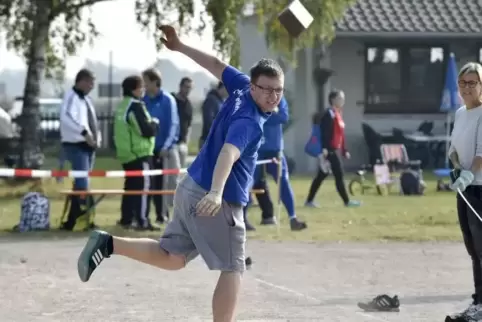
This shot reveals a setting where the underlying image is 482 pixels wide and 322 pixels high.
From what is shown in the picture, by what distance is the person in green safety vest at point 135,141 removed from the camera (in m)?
14.9

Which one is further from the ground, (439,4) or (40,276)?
(439,4)

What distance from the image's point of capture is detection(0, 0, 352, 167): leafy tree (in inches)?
828

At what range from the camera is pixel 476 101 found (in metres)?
8.97

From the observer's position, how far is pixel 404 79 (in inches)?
1271

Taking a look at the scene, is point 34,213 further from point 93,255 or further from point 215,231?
point 215,231

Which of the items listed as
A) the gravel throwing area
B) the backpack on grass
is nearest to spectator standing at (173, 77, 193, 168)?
the backpack on grass

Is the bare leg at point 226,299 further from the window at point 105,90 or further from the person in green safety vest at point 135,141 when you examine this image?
the window at point 105,90

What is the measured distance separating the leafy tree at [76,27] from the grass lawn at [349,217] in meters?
2.03

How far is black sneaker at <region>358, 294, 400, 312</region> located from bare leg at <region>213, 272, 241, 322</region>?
2104 millimetres

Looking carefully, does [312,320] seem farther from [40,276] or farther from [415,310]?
[40,276]

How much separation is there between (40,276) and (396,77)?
72.2 feet

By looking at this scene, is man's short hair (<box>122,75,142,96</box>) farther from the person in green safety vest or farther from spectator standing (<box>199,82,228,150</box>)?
spectator standing (<box>199,82,228,150</box>)

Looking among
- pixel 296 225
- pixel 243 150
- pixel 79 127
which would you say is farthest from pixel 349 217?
pixel 243 150

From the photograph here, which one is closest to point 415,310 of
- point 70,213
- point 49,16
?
point 70,213
